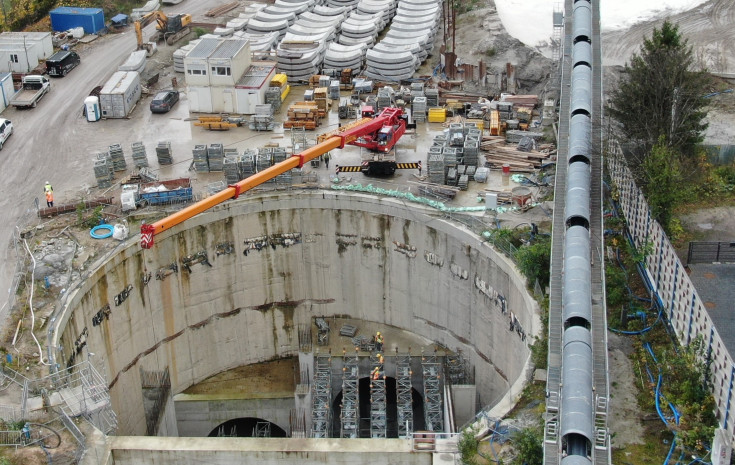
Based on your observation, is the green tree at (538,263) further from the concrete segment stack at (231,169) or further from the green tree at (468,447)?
the concrete segment stack at (231,169)

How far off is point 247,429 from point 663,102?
28.3 metres

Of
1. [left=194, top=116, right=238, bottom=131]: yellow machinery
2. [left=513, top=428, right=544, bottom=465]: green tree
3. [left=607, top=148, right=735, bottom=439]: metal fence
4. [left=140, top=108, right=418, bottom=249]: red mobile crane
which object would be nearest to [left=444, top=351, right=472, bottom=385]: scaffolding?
[left=140, top=108, right=418, bottom=249]: red mobile crane

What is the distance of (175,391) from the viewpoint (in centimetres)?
5450

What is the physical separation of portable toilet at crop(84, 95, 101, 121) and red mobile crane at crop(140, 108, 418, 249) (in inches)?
626

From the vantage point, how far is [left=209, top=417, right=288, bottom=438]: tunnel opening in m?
52.7

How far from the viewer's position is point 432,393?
1991 inches

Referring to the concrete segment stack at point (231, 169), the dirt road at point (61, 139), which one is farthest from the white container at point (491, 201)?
the dirt road at point (61, 139)

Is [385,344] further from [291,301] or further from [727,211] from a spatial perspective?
[727,211]

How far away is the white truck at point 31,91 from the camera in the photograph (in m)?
63.6

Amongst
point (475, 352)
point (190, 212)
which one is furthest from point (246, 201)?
point (475, 352)

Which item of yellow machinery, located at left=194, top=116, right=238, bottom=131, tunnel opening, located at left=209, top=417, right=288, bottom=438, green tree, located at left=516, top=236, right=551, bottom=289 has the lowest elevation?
tunnel opening, located at left=209, top=417, right=288, bottom=438

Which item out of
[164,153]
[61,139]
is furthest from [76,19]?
[164,153]

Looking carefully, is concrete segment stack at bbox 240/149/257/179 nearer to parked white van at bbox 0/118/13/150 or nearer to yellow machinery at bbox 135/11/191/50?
parked white van at bbox 0/118/13/150

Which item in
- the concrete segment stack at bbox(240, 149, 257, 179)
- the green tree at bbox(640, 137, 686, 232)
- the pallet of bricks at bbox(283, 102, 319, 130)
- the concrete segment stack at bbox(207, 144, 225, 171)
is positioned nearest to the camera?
the green tree at bbox(640, 137, 686, 232)
